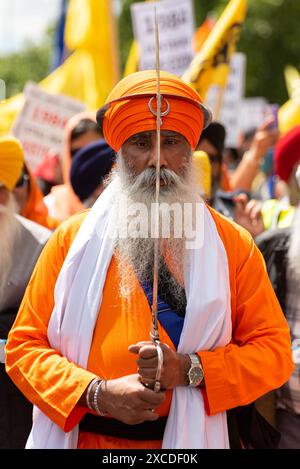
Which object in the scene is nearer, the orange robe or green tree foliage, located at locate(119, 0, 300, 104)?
the orange robe

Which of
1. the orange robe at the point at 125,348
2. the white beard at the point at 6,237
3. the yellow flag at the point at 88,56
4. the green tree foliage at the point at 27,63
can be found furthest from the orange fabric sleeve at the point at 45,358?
the green tree foliage at the point at 27,63

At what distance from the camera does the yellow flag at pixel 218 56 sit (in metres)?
5.86

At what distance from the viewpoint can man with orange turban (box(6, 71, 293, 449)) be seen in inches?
106

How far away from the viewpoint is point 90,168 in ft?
15.3

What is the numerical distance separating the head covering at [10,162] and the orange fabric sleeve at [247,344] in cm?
142

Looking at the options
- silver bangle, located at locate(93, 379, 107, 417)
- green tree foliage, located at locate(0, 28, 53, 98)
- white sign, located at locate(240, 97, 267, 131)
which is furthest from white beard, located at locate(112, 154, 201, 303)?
green tree foliage, located at locate(0, 28, 53, 98)

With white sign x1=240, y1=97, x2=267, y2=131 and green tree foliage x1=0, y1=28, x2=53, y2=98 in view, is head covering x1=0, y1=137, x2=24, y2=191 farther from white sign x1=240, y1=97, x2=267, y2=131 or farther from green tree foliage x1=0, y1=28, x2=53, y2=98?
green tree foliage x1=0, y1=28, x2=53, y2=98

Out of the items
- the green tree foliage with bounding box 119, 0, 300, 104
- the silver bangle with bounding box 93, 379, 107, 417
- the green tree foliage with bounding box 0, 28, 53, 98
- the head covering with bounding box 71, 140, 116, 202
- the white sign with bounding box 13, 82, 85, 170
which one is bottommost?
the silver bangle with bounding box 93, 379, 107, 417

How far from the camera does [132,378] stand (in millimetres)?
2629

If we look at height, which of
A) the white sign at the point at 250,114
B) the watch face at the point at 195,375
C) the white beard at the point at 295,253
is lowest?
the watch face at the point at 195,375

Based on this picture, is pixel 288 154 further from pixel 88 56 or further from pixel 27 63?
pixel 27 63

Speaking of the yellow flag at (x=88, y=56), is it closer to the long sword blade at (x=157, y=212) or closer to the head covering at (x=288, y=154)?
the head covering at (x=288, y=154)

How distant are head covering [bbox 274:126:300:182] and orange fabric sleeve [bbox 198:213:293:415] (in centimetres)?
165

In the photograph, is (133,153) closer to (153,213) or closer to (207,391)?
(153,213)
